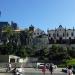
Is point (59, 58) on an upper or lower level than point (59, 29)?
lower

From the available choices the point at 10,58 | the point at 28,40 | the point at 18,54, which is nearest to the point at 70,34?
the point at 28,40

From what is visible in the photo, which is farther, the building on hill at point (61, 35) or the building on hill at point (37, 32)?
the building on hill at point (37, 32)

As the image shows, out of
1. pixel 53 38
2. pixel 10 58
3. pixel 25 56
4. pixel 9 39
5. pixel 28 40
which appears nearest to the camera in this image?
pixel 10 58

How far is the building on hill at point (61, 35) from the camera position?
134375mm

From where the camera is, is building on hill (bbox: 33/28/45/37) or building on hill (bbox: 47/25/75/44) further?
building on hill (bbox: 33/28/45/37)

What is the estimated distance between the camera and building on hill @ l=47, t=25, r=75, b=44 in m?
134

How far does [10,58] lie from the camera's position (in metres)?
87.2

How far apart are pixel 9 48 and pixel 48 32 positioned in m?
48.5

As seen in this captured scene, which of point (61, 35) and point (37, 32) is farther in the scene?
point (37, 32)

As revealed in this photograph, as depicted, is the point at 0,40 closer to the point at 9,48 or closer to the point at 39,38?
the point at 39,38

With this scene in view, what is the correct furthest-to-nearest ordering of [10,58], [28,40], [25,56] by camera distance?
[28,40] < [25,56] < [10,58]

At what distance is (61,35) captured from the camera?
144m

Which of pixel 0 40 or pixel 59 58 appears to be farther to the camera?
pixel 0 40

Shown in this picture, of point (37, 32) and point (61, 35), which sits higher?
point (37, 32)
